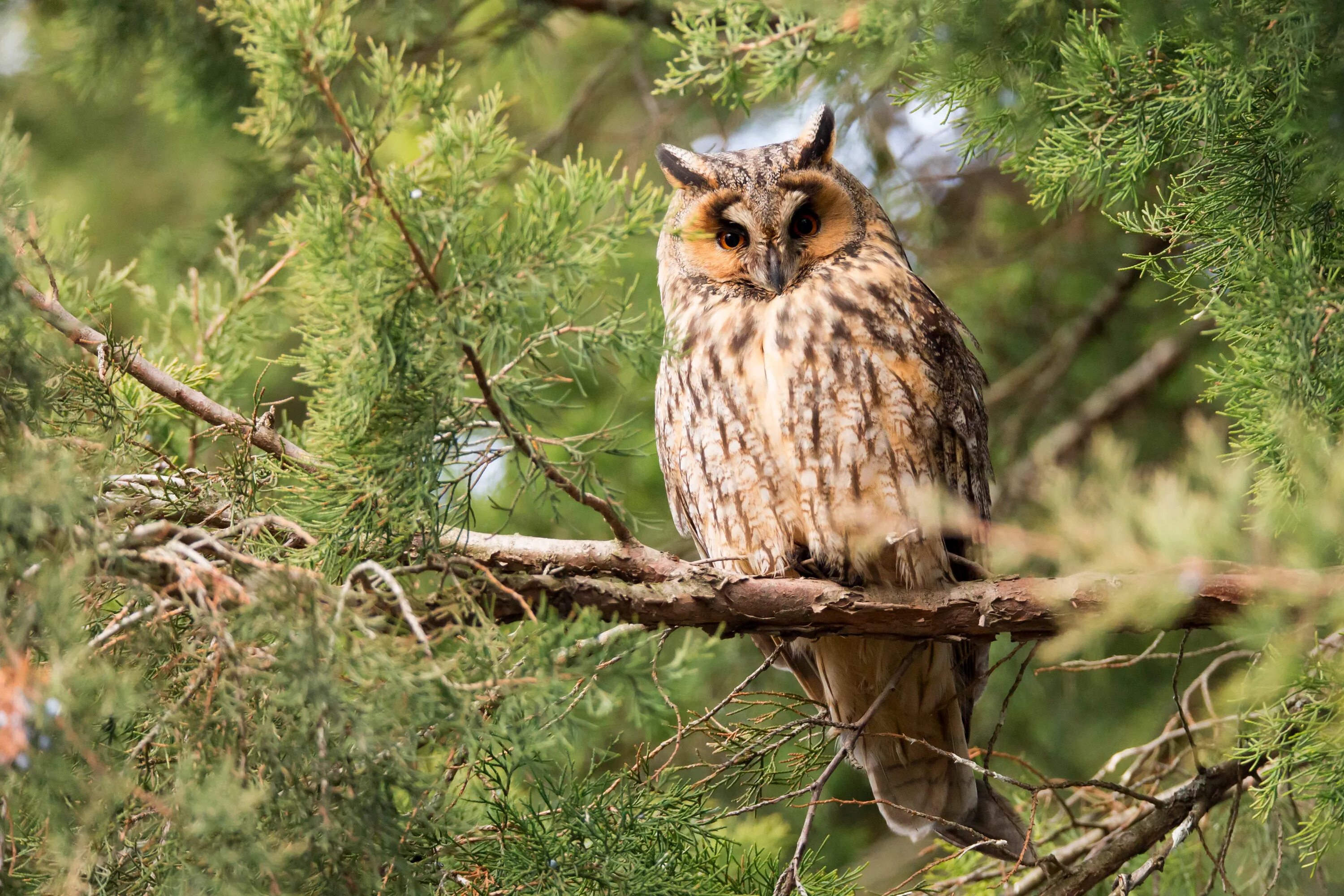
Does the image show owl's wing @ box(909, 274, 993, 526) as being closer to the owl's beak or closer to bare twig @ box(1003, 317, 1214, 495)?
the owl's beak

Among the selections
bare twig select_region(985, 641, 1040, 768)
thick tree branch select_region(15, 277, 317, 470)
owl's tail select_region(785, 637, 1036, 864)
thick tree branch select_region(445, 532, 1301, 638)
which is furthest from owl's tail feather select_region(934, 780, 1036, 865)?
thick tree branch select_region(15, 277, 317, 470)

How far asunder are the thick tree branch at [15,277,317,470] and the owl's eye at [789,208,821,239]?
1.48 m

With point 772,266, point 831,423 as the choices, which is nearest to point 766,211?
point 772,266

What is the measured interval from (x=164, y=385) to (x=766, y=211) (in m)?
1.53

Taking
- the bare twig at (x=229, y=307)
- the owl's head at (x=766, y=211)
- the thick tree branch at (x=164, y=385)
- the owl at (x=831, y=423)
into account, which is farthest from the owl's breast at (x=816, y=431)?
the bare twig at (x=229, y=307)

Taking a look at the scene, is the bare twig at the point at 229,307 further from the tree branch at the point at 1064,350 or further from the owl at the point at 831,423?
the tree branch at the point at 1064,350

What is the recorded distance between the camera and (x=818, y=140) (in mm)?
2953

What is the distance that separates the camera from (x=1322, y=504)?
3.86 ft

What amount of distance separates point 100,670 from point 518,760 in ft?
1.79

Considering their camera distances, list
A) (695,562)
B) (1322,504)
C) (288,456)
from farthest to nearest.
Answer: (695,562)
(288,456)
(1322,504)

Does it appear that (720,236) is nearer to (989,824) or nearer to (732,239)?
(732,239)

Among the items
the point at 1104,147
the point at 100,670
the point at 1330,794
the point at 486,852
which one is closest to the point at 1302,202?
the point at 1104,147

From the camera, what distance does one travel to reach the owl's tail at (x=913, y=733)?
2812 millimetres

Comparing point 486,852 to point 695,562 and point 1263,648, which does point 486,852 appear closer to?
point 695,562
